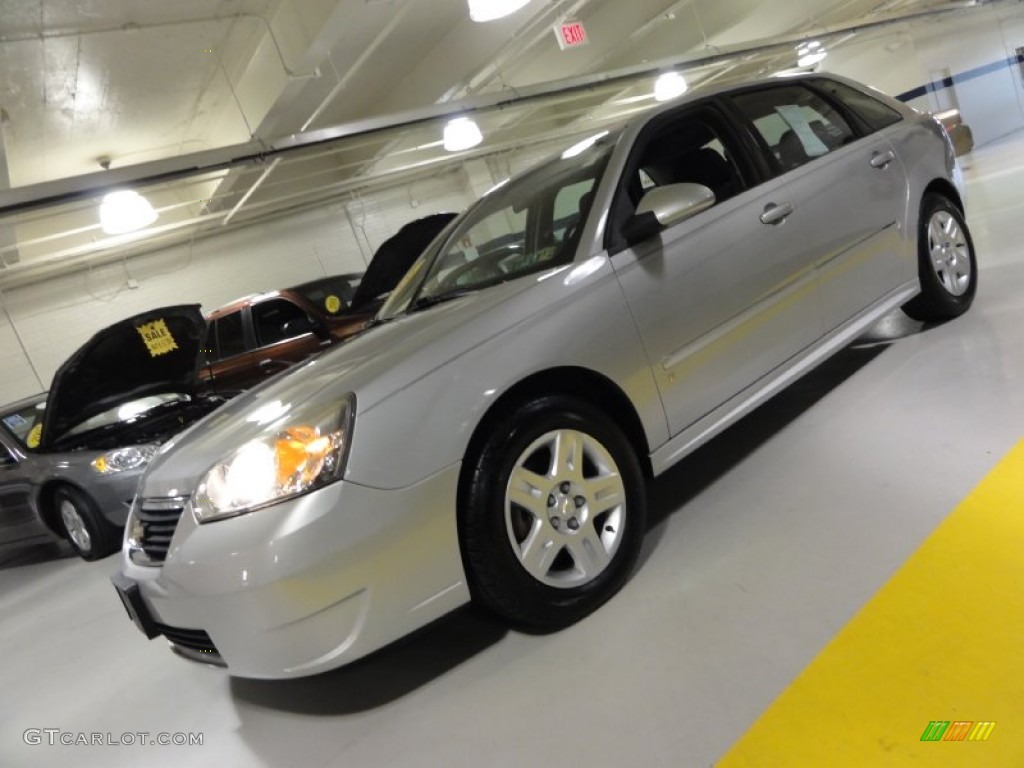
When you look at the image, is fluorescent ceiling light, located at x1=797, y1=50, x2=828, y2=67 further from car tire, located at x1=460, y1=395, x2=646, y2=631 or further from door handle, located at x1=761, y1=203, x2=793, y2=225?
car tire, located at x1=460, y1=395, x2=646, y2=631

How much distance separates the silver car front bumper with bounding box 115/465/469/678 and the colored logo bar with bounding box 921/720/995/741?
40.5 inches

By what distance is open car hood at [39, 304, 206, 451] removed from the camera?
14.7ft

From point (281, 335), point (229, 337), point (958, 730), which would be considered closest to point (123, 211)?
point (229, 337)

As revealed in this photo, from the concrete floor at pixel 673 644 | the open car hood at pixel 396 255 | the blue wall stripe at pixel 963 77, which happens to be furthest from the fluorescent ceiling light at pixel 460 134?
the blue wall stripe at pixel 963 77

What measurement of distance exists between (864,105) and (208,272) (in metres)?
10.5

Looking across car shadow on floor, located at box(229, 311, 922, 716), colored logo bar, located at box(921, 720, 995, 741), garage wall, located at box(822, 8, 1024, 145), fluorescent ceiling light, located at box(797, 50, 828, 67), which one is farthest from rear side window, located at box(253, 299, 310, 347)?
garage wall, located at box(822, 8, 1024, 145)

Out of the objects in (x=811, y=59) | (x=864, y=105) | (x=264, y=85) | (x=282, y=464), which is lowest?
(x=282, y=464)

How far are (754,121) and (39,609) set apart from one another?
446 centimetres

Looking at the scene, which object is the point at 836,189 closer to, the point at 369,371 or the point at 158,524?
the point at 369,371

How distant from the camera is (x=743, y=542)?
2.20 metres

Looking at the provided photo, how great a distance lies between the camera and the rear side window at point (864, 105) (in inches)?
127

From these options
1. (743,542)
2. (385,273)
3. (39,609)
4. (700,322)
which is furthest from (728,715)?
(385,273)

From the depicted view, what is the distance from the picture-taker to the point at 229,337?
22.9 ft

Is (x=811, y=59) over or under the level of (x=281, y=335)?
over
